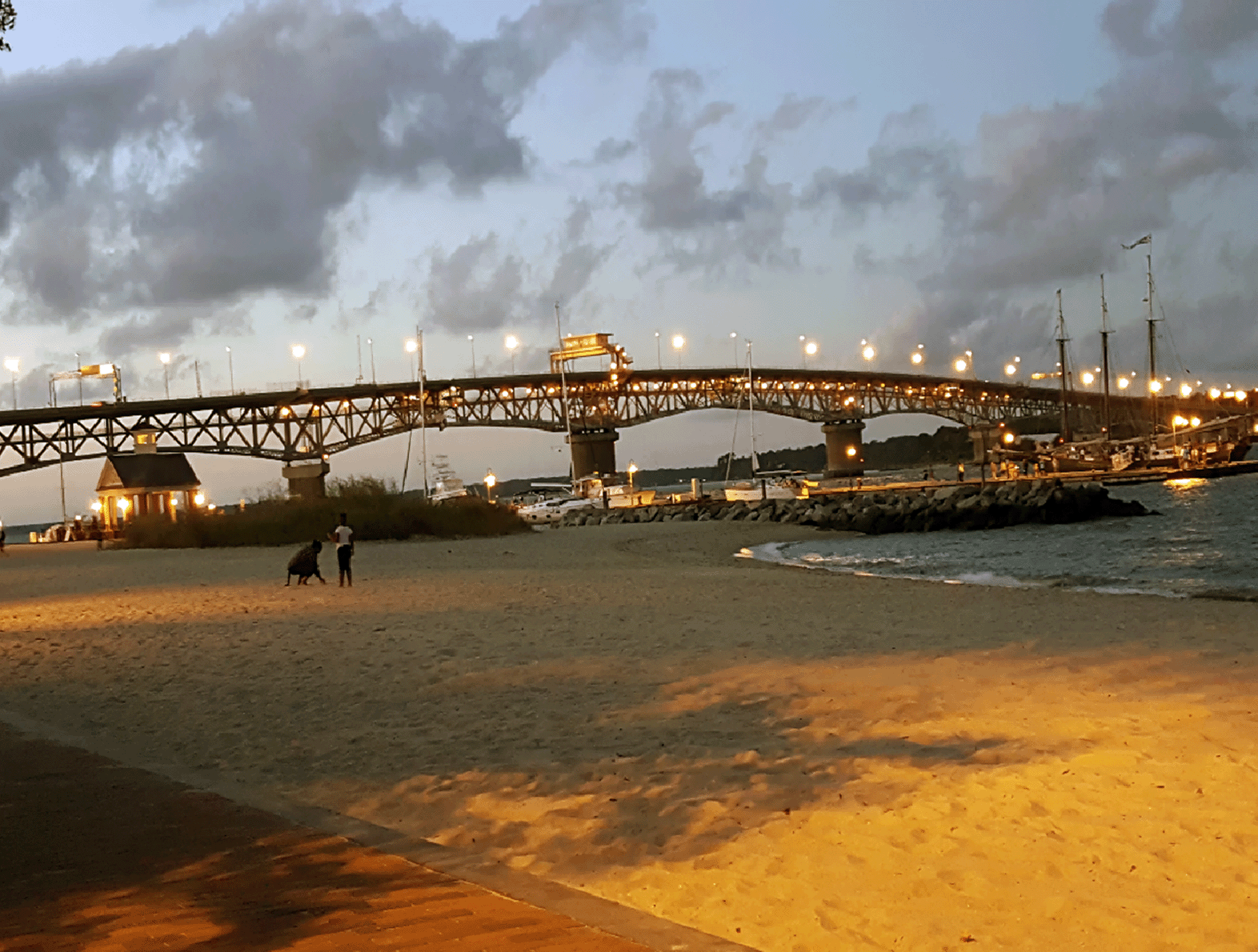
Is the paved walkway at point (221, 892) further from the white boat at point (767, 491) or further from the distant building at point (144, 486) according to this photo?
the white boat at point (767, 491)

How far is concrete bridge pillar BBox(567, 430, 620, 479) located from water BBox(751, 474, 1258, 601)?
2658 inches

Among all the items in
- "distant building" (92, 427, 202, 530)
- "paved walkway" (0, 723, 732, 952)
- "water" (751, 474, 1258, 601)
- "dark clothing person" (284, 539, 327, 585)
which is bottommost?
"water" (751, 474, 1258, 601)

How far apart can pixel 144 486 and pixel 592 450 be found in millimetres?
58828

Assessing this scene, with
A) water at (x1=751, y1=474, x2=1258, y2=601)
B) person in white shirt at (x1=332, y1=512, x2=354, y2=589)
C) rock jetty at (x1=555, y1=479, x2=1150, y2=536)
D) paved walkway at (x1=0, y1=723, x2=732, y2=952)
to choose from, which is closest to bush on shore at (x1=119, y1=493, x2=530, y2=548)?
water at (x1=751, y1=474, x2=1258, y2=601)

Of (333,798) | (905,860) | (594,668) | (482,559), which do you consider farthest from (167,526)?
(905,860)

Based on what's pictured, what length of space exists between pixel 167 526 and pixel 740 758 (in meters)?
45.3

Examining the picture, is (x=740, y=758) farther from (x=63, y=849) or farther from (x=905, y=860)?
(x=63, y=849)

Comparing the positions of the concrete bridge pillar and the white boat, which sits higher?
the concrete bridge pillar

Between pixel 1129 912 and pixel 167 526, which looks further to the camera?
pixel 167 526

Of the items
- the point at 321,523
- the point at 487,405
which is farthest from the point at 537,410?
the point at 321,523

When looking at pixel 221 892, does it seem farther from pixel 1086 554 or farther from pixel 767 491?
pixel 767 491

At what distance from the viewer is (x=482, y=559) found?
109 feet

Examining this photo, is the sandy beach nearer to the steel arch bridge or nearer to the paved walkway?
the paved walkway

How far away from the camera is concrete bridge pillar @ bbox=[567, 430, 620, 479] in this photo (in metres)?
118
